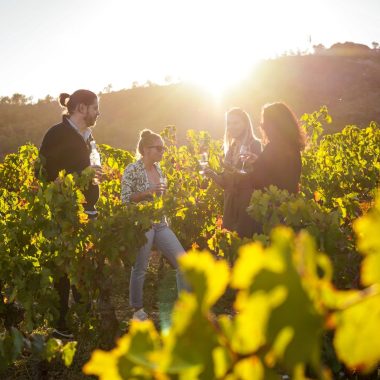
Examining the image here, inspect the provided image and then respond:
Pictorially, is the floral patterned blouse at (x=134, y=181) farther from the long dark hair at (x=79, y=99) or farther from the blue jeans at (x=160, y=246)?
the long dark hair at (x=79, y=99)

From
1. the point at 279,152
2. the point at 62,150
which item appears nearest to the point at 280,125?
the point at 279,152

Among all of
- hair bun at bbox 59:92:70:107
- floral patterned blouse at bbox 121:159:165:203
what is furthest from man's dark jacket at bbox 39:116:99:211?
floral patterned blouse at bbox 121:159:165:203

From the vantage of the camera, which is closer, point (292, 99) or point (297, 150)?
point (297, 150)

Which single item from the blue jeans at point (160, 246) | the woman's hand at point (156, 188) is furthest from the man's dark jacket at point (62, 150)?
the blue jeans at point (160, 246)

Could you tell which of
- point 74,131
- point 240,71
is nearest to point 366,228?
point 74,131

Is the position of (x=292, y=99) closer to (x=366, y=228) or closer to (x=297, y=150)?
(x=297, y=150)

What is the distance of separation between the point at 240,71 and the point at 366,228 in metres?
40.4

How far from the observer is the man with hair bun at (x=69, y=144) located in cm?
404

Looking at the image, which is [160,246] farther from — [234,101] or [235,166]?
[234,101]

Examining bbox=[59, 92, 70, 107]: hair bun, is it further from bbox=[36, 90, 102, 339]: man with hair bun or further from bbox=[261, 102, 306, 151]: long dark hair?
bbox=[261, 102, 306, 151]: long dark hair

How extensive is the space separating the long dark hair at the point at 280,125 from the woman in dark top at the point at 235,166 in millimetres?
373

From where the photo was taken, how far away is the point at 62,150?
160 inches

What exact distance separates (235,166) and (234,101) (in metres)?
31.1

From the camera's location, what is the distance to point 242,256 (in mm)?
301
